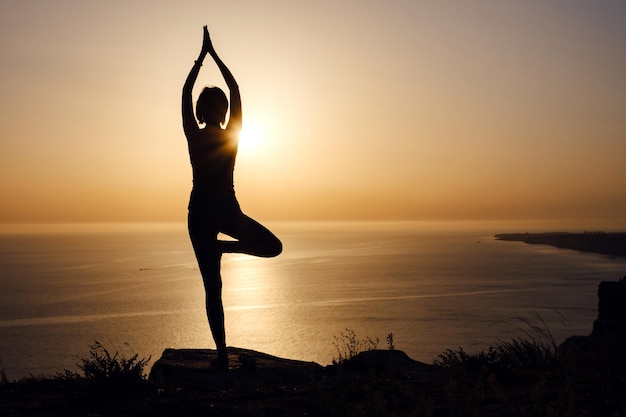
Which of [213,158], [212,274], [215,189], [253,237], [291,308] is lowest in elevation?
[291,308]

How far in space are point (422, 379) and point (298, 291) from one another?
9195cm

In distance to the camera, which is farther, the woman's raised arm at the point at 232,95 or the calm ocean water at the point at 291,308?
the calm ocean water at the point at 291,308

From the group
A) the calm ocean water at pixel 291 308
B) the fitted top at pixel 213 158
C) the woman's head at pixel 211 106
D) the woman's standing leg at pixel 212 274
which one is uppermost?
the woman's head at pixel 211 106

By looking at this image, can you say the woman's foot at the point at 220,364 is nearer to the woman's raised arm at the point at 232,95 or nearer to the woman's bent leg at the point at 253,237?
the woman's bent leg at the point at 253,237

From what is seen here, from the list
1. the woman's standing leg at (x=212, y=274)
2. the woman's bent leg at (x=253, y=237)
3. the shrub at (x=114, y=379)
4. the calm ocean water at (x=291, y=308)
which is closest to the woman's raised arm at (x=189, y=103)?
the woman's standing leg at (x=212, y=274)

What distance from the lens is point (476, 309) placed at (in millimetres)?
74938

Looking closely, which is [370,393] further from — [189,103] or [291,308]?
[291,308]

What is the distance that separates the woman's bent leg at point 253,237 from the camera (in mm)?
6797

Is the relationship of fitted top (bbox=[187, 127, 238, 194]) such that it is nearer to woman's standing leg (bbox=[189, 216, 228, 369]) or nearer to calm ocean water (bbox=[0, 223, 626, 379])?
woman's standing leg (bbox=[189, 216, 228, 369])

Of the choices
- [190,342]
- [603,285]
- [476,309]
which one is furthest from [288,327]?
[603,285]

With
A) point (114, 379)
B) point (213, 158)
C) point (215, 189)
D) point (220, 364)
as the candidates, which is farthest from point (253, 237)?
point (114, 379)

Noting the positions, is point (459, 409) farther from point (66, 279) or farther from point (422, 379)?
point (66, 279)

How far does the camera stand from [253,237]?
22.3ft

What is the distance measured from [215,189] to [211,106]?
3.57ft
